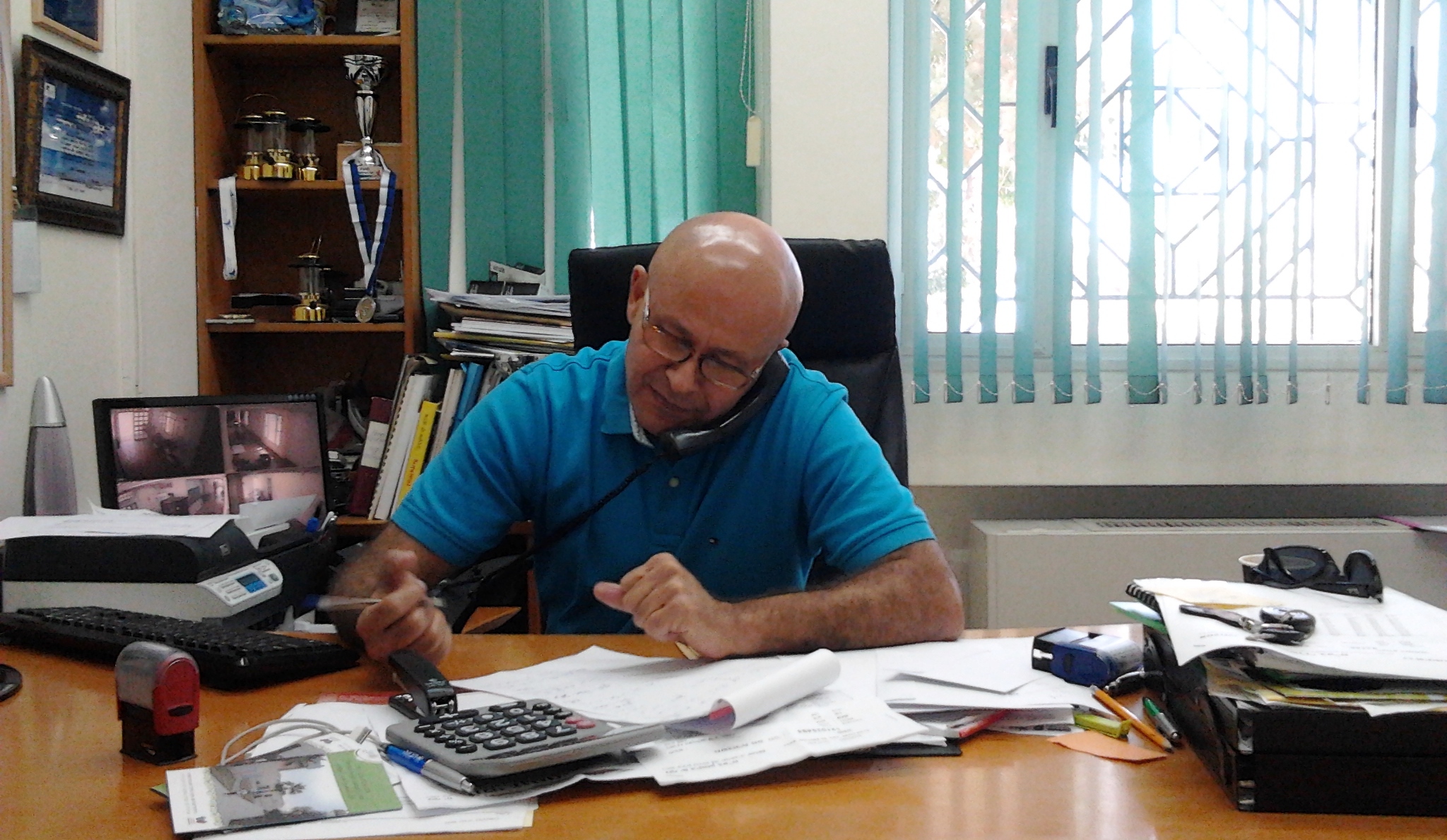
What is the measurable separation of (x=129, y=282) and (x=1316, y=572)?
6.63ft

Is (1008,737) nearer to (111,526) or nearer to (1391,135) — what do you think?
(111,526)

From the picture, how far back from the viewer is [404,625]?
3.51 ft

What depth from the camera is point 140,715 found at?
0.85 m

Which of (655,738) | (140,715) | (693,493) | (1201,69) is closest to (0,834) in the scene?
(140,715)

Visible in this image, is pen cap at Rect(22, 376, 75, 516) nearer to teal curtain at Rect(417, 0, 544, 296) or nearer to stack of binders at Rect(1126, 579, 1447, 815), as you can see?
teal curtain at Rect(417, 0, 544, 296)

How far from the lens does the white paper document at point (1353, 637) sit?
80cm

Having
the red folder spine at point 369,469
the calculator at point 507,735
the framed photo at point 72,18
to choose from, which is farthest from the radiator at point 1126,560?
the framed photo at point 72,18

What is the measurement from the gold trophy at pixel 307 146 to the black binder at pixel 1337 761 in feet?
7.22

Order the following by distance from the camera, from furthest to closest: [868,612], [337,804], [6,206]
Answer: [6,206]
[868,612]
[337,804]

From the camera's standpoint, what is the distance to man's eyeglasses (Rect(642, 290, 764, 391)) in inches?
52.4

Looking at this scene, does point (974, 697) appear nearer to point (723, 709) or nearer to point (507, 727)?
point (723, 709)

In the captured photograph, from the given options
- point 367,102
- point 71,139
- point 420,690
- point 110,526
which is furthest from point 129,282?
point 420,690

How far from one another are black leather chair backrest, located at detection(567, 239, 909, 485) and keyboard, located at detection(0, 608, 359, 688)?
0.70m

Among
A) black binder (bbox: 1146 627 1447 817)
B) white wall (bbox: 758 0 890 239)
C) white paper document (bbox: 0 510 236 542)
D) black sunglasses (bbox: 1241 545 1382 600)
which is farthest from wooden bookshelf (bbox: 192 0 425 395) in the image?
black binder (bbox: 1146 627 1447 817)
